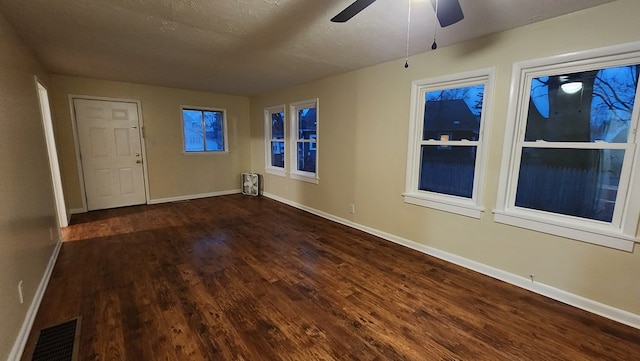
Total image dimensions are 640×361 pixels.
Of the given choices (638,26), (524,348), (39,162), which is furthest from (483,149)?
(39,162)

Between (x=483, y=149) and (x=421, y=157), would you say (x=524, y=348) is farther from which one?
(x=421, y=157)

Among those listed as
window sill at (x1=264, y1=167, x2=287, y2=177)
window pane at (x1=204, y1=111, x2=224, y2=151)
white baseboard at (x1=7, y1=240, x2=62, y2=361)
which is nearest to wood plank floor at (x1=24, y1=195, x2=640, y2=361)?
white baseboard at (x1=7, y1=240, x2=62, y2=361)

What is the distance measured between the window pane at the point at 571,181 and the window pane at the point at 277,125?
4.23 metres

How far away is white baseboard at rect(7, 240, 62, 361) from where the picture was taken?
5.29 feet

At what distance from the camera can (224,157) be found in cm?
616

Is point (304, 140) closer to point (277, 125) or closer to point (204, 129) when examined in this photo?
point (277, 125)

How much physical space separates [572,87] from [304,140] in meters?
3.65

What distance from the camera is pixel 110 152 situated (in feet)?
15.6

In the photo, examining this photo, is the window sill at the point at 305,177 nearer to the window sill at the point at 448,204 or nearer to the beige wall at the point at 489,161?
the beige wall at the point at 489,161

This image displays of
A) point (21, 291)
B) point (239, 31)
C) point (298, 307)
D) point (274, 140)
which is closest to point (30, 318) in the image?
point (21, 291)

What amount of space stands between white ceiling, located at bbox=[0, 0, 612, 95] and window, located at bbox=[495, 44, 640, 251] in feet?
1.56

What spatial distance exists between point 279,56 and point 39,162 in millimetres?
2766

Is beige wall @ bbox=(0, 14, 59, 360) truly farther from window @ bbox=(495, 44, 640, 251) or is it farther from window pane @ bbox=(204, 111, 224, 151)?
window @ bbox=(495, 44, 640, 251)

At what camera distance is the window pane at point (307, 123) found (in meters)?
4.74
